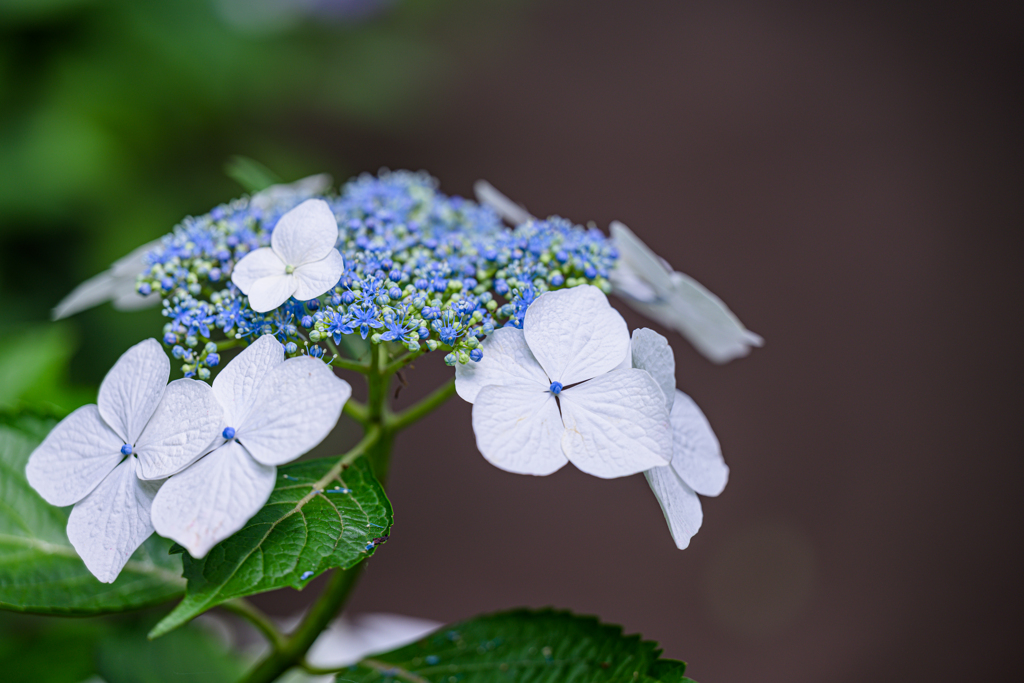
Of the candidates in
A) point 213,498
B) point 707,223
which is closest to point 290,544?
point 213,498

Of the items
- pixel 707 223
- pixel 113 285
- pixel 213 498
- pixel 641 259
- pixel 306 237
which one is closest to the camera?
pixel 213 498

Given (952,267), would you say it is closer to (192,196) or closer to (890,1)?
(890,1)

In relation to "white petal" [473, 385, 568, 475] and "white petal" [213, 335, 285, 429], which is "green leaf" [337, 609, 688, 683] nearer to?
"white petal" [473, 385, 568, 475]

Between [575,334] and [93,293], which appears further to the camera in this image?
[93,293]

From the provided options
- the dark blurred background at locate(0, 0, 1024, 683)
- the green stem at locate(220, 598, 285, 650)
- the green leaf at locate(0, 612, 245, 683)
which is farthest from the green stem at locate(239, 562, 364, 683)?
the dark blurred background at locate(0, 0, 1024, 683)

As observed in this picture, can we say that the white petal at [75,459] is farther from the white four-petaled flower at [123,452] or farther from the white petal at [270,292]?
the white petal at [270,292]

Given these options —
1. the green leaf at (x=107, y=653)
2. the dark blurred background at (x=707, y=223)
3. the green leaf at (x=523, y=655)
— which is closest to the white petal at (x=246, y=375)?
the green leaf at (x=523, y=655)

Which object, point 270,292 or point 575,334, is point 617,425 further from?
point 270,292
